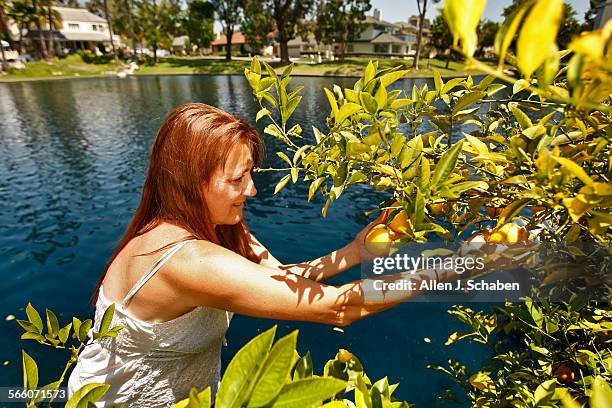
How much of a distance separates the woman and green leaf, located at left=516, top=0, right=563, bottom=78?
1.29 meters

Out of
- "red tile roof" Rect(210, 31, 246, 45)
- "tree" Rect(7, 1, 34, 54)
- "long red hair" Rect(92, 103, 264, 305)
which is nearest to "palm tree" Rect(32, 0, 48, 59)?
"tree" Rect(7, 1, 34, 54)

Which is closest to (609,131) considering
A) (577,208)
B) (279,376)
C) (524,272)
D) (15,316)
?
(577,208)

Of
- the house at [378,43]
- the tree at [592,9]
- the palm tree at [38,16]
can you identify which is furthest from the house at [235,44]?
the tree at [592,9]

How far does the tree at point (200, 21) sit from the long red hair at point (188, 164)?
210 ft

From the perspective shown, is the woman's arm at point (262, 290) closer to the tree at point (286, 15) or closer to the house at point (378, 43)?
the tree at point (286, 15)

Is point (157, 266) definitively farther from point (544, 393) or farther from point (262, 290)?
point (544, 393)

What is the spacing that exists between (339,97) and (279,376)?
1.12 meters

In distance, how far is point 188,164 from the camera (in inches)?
72.0

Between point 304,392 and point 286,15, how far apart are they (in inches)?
2319

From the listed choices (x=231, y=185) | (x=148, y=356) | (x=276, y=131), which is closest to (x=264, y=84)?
(x=276, y=131)

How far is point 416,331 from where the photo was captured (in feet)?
15.2

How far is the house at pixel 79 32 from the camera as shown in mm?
60938

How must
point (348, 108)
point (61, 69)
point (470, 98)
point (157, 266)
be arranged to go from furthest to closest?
point (61, 69) → point (157, 266) → point (470, 98) → point (348, 108)

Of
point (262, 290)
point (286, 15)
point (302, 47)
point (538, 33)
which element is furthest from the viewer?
point (302, 47)
